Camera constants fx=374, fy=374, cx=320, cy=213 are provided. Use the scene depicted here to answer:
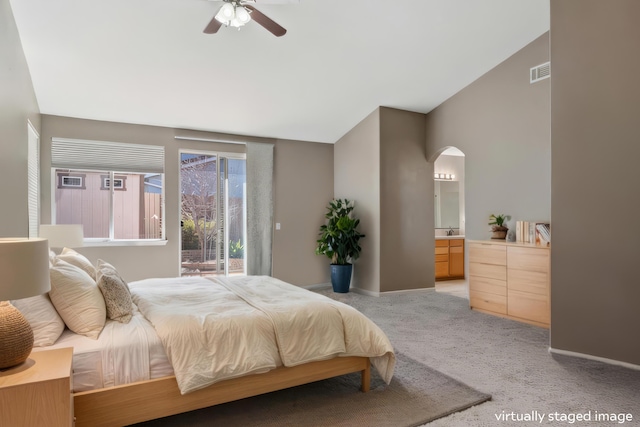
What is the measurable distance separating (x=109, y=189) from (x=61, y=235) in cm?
179

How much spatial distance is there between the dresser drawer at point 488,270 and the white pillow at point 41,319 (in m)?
4.32

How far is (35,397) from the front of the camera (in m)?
1.43

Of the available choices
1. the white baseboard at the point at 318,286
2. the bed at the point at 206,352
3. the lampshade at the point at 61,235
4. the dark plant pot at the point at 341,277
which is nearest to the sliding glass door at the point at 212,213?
the white baseboard at the point at 318,286

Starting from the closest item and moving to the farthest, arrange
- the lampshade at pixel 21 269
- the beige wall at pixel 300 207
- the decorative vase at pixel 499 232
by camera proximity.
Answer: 1. the lampshade at pixel 21 269
2. the decorative vase at pixel 499 232
3. the beige wall at pixel 300 207

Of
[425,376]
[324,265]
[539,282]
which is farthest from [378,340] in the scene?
[324,265]

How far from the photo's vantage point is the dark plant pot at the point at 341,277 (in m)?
5.88

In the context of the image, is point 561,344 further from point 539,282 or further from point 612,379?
point 539,282

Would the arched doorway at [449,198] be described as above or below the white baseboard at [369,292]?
above

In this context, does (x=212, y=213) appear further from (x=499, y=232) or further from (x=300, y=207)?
(x=499, y=232)

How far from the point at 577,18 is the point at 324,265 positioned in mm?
4683

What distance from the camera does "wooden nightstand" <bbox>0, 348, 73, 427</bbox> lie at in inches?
54.7

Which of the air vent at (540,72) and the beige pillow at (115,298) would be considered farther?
the air vent at (540,72)

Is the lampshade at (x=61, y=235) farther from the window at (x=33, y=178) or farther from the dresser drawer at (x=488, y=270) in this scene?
the dresser drawer at (x=488, y=270)

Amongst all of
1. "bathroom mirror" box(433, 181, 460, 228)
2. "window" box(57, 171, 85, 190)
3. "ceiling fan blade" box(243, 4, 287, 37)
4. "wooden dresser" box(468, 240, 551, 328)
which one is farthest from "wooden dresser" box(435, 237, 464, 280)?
"window" box(57, 171, 85, 190)
